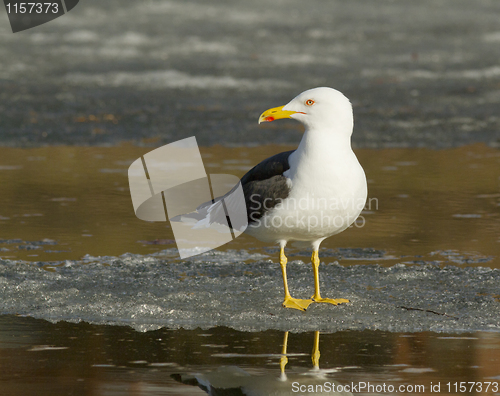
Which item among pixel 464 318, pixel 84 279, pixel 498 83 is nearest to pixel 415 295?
pixel 464 318

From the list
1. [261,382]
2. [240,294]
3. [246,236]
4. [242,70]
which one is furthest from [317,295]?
[242,70]

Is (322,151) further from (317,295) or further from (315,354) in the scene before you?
(315,354)

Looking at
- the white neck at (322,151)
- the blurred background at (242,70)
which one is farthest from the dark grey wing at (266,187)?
the blurred background at (242,70)

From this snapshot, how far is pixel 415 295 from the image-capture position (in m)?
5.54

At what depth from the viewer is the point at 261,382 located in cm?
396

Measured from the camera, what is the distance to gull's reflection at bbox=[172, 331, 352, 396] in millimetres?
3855

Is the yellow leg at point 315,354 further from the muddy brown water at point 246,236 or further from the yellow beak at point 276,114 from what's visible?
the muddy brown water at point 246,236

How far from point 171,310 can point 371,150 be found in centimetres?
A: 700

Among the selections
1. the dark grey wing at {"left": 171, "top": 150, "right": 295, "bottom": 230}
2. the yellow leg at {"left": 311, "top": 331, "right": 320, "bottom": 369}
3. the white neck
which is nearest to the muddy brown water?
the dark grey wing at {"left": 171, "top": 150, "right": 295, "bottom": 230}

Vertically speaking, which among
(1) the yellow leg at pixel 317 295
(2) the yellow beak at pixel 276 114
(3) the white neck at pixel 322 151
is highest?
(2) the yellow beak at pixel 276 114

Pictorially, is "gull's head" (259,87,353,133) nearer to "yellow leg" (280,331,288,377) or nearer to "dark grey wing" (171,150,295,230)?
"dark grey wing" (171,150,295,230)

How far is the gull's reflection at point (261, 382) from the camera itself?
3.86 metres

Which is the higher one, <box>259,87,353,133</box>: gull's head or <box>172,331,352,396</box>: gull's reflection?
<box>259,87,353,133</box>: gull's head

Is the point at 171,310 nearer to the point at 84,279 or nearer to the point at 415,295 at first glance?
the point at 84,279
